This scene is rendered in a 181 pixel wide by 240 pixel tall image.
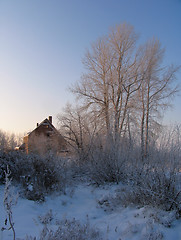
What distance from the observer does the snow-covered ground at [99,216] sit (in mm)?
3513

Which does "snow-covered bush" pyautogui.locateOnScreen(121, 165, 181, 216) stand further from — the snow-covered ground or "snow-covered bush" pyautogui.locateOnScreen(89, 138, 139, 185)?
"snow-covered bush" pyautogui.locateOnScreen(89, 138, 139, 185)

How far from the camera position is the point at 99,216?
16.2 ft

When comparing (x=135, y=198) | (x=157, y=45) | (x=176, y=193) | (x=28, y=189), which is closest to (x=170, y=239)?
(x=176, y=193)

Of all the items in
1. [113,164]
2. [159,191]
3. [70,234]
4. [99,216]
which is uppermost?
[113,164]

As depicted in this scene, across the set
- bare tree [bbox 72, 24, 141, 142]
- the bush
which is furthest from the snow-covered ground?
bare tree [bbox 72, 24, 141, 142]

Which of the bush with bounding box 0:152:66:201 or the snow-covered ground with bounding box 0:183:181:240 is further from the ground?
the bush with bounding box 0:152:66:201

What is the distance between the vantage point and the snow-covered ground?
3.51 metres

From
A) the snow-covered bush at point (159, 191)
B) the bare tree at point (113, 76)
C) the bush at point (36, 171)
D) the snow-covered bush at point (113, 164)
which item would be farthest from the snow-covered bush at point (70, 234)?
the bare tree at point (113, 76)

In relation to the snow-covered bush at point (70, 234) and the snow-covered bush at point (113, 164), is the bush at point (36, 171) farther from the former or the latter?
the snow-covered bush at point (70, 234)

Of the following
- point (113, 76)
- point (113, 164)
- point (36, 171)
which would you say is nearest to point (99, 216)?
point (113, 164)

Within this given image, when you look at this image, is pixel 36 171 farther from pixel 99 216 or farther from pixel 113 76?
pixel 113 76

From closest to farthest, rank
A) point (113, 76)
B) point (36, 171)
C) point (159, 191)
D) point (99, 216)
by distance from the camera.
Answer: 1. point (159, 191)
2. point (99, 216)
3. point (36, 171)
4. point (113, 76)

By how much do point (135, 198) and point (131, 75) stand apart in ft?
45.7

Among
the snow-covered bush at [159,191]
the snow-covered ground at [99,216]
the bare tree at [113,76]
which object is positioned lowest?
the snow-covered ground at [99,216]
